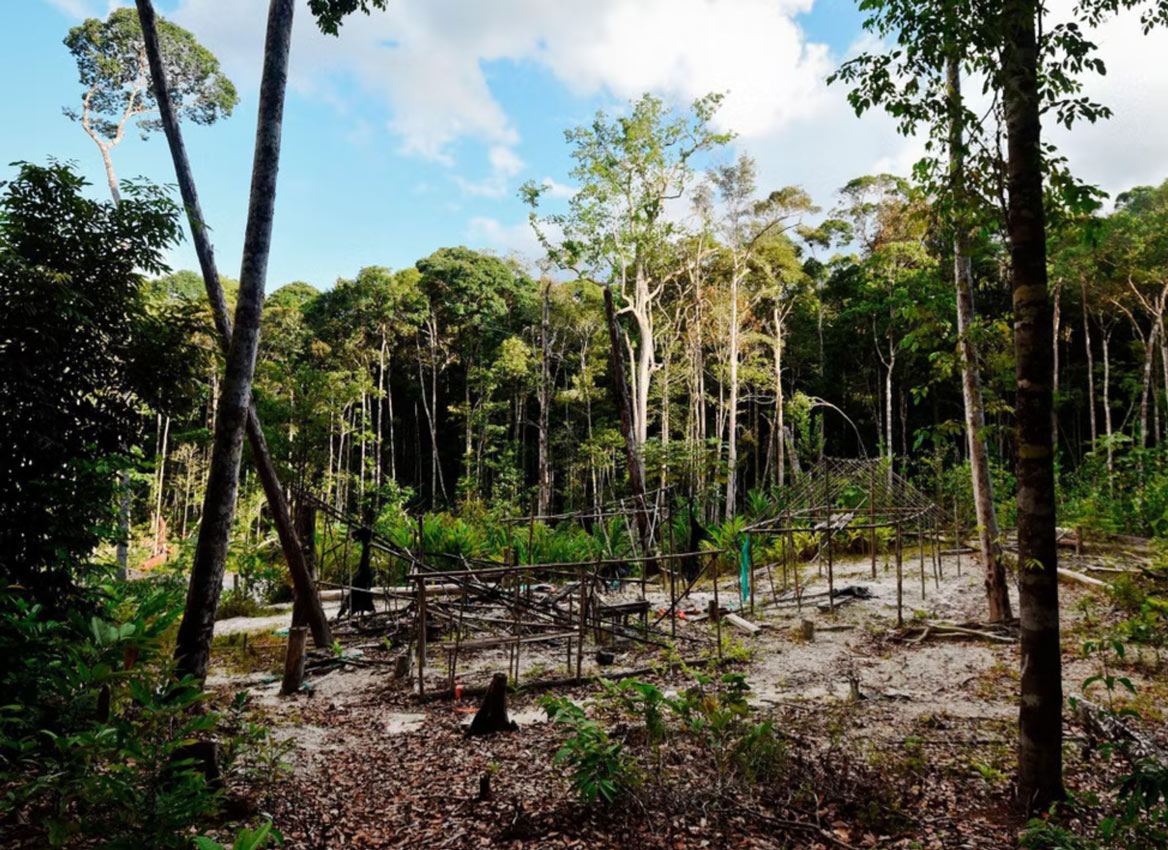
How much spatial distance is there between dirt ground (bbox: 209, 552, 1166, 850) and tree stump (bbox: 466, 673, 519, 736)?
0.46ft

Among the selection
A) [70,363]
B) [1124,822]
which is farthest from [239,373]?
[1124,822]

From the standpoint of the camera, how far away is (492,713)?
4.45 m

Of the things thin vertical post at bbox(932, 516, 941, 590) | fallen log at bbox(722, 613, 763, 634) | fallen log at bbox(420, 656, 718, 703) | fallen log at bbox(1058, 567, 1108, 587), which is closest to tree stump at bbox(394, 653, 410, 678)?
fallen log at bbox(420, 656, 718, 703)

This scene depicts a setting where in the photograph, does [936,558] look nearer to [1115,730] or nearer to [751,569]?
[751,569]

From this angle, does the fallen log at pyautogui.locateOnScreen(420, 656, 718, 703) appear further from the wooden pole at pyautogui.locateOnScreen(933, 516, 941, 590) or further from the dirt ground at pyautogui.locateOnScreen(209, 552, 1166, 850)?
the wooden pole at pyautogui.locateOnScreen(933, 516, 941, 590)

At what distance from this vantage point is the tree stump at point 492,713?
4.43 metres

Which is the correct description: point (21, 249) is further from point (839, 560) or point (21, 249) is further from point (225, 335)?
point (839, 560)

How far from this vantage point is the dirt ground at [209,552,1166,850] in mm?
3025

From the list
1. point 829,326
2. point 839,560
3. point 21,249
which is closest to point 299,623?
point 21,249

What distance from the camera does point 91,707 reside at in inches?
101

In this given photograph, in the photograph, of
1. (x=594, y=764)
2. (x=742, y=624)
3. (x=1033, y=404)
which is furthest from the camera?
Result: (x=742, y=624)

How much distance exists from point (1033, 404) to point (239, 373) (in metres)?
5.09

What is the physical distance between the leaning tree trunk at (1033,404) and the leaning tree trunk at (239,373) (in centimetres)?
493

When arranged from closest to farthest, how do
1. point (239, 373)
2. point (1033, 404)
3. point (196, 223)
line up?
1. point (1033, 404)
2. point (239, 373)
3. point (196, 223)
